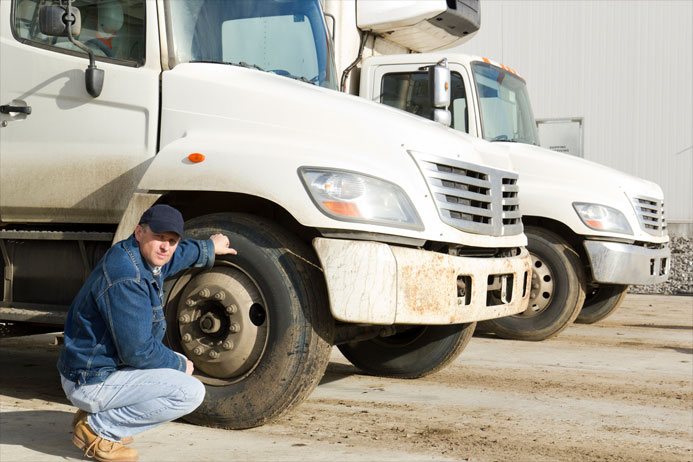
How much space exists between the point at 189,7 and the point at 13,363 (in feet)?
10.6

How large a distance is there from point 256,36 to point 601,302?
5.66 m

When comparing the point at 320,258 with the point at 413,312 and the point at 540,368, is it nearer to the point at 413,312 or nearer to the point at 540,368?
the point at 413,312

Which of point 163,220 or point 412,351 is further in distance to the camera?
point 412,351

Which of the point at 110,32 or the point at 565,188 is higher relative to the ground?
the point at 110,32

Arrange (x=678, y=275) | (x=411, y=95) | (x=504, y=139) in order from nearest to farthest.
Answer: (x=411, y=95)
(x=504, y=139)
(x=678, y=275)

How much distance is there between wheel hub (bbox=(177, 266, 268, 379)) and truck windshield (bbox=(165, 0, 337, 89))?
1373mm

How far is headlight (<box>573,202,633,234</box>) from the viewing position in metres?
8.42

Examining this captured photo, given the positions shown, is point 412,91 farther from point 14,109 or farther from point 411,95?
point 14,109

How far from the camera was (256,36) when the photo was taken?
5.45 m

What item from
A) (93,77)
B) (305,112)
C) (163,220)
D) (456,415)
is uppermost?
(93,77)

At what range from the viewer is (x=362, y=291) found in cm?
443

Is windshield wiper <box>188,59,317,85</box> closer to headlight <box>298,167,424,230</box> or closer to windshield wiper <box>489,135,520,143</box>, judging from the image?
headlight <box>298,167,424,230</box>

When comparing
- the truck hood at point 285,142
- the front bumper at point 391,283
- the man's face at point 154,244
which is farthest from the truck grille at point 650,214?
the man's face at point 154,244

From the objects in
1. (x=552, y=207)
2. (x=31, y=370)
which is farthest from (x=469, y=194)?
(x=552, y=207)
